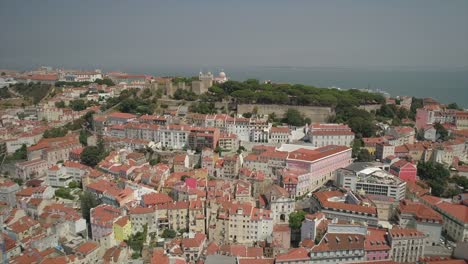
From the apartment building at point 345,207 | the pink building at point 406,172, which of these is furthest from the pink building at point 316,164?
the pink building at point 406,172

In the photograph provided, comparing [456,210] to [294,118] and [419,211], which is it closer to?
[419,211]

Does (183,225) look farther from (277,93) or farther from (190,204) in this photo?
(277,93)

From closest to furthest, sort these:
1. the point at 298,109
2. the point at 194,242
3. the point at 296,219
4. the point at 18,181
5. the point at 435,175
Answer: the point at 194,242, the point at 296,219, the point at 435,175, the point at 18,181, the point at 298,109

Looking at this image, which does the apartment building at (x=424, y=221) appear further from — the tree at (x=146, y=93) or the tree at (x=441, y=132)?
the tree at (x=146, y=93)

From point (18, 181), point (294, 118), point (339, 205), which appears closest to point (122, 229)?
point (339, 205)

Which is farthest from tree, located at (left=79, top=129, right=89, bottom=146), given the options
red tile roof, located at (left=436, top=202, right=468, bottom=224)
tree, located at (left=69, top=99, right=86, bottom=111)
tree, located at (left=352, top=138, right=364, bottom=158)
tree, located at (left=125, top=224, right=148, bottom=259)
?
red tile roof, located at (left=436, top=202, right=468, bottom=224)

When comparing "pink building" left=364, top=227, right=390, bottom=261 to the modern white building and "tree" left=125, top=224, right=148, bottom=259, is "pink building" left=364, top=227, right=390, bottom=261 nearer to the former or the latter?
the modern white building
